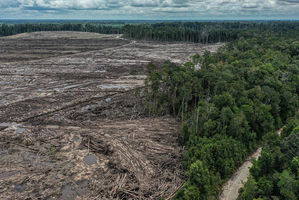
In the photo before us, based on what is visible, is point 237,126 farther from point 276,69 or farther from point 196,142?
point 276,69

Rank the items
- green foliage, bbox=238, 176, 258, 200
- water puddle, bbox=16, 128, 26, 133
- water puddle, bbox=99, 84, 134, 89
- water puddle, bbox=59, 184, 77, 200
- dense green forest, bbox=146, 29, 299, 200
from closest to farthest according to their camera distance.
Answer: green foliage, bbox=238, 176, 258, 200 < water puddle, bbox=59, 184, 77, 200 < dense green forest, bbox=146, 29, 299, 200 < water puddle, bbox=16, 128, 26, 133 < water puddle, bbox=99, 84, 134, 89

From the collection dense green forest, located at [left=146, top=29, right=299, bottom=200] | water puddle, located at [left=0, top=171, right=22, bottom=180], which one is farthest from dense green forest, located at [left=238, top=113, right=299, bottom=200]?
water puddle, located at [left=0, top=171, right=22, bottom=180]

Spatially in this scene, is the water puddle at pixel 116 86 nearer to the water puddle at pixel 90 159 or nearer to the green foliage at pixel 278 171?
the water puddle at pixel 90 159

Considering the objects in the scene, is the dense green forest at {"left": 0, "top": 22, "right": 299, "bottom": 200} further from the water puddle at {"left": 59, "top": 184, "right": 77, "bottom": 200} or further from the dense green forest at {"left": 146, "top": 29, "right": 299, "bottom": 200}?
the water puddle at {"left": 59, "top": 184, "right": 77, "bottom": 200}

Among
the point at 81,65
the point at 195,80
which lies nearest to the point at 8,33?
the point at 81,65

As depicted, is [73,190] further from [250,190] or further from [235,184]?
[235,184]

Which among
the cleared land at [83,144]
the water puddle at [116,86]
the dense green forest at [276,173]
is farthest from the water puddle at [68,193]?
the water puddle at [116,86]

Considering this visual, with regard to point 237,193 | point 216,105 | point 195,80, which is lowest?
point 237,193

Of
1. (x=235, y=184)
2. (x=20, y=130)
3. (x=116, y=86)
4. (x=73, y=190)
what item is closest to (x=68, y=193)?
(x=73, y=190)
